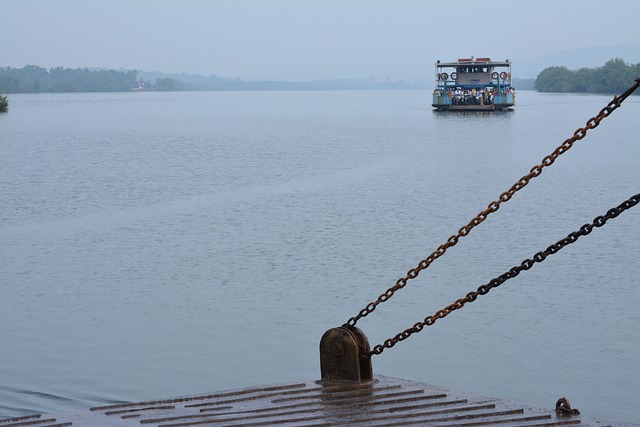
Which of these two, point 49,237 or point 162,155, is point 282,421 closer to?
point 49,237

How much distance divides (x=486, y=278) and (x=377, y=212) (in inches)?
391

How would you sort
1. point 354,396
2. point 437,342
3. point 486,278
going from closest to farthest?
point 354,396
point 437,342
point 486,278

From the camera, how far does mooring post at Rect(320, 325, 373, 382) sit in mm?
9544

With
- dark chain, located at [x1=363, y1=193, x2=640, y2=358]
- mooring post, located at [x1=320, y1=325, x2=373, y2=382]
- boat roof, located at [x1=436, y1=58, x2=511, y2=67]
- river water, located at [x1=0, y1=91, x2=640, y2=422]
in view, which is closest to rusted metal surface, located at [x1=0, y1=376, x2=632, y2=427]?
mooring post, located at [x1=320, y1=325, x2=373, y2=382]

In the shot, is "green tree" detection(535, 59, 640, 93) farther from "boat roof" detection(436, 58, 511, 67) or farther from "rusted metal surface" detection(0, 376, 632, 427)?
"rusted metal surface" detection(0, 376, 632, 427)

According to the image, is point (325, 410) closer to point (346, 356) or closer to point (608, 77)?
point (346, 356)

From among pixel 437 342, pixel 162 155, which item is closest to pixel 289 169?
pixel 162 155

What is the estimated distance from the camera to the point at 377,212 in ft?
94.9

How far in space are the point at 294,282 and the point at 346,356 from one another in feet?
29.7

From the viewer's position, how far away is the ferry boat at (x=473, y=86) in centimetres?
9300

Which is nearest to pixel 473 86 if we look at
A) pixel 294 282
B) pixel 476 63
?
pixel 476 63

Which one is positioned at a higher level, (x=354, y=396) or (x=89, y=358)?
(x=354, y=396)

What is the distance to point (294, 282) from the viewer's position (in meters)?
18.6

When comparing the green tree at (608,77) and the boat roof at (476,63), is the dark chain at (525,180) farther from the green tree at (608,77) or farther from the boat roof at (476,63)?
the green tree at (608,77)
